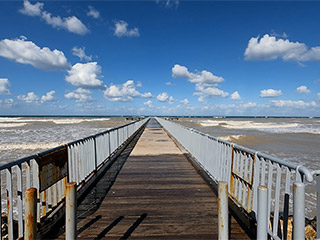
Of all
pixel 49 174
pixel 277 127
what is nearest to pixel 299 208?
pixel 49 174

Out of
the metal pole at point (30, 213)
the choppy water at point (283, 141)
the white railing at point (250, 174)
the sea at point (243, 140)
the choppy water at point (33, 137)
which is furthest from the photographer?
the choppy water at point (33, 137)

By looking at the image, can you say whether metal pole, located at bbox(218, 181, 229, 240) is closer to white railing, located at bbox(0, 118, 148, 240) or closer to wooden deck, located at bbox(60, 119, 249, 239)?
wooden deck, located at bbox(60, 119, 249, 239)

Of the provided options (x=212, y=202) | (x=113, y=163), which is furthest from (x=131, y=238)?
(x=113, y=163)

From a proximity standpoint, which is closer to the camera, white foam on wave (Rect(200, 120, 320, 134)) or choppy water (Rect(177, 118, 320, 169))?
choppy water (Rect(177, 118, 320, 169))

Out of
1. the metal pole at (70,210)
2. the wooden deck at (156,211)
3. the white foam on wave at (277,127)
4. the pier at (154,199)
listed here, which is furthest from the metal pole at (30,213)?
the white foam on wave at (277,127)

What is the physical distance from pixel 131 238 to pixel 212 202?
6.52 ft

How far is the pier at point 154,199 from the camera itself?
224cm

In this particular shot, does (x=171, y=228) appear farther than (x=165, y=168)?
No

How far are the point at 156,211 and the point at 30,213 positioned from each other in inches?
98.6

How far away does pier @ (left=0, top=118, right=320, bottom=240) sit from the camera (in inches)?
88.4

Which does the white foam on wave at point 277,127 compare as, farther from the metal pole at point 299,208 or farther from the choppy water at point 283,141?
the metal pole at point 299,208

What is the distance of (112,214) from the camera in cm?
385

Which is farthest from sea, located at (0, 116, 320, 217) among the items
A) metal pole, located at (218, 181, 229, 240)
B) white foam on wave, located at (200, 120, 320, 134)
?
metal pole, located at (218, 181, 229, 240)

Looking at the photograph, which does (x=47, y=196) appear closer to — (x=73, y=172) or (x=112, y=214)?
(x=73, y=172)
